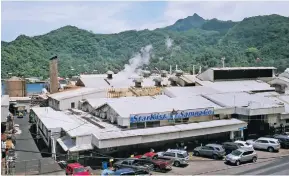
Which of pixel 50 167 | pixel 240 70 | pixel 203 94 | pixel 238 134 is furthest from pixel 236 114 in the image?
pixel 50 167

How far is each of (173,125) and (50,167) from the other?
1274 cm

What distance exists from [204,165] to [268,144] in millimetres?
8521

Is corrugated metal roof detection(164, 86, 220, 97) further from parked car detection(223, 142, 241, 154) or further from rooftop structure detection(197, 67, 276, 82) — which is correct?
parked car detection(223, 142, 241, 154)

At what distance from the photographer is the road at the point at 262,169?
95.1 feet

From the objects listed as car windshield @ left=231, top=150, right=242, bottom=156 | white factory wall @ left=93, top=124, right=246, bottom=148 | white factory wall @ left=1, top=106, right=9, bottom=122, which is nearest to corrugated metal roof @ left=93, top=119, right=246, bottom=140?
white factory wall @ left=93, top=124, right=246, bottom=148

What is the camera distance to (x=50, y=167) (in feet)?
98.6

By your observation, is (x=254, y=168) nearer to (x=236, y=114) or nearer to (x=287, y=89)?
(x=236, y=114)

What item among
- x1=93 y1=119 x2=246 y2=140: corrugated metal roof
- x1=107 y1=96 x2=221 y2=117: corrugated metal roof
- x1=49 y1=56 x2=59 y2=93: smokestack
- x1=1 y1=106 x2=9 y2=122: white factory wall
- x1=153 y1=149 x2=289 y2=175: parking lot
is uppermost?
x1=49 y1=56 x2=59 y2=93: smokestack

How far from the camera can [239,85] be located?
53.4m

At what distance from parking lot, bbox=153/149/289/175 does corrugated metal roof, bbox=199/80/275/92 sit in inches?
648

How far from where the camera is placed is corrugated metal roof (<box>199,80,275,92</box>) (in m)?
51.0

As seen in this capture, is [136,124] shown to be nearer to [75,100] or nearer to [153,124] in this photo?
[153,124]

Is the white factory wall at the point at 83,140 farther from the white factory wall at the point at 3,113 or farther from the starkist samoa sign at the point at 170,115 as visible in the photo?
the white factory wall at the point at 3,113

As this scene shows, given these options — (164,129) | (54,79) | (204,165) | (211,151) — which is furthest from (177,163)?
(54,79)
